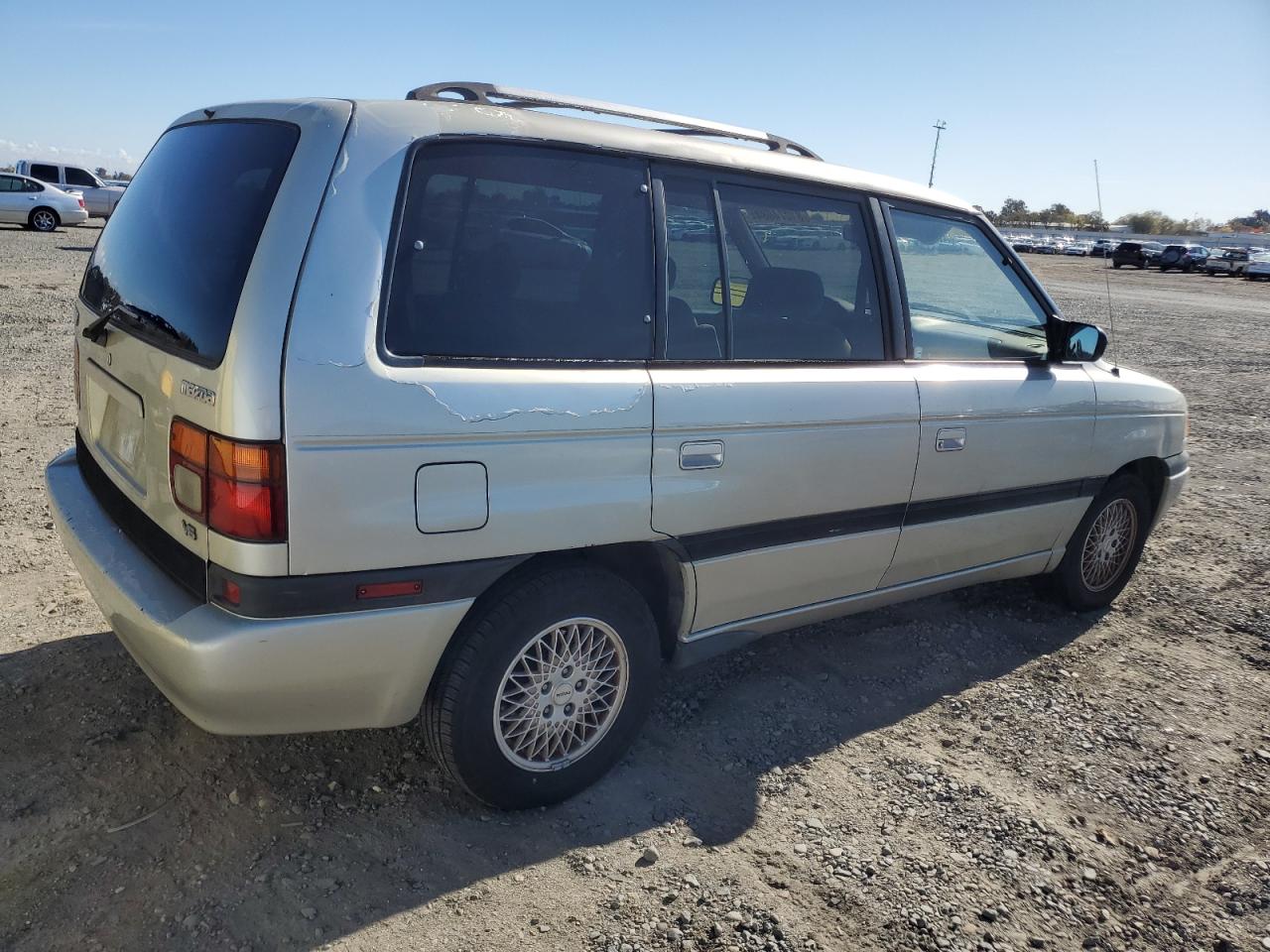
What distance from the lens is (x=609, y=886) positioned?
2637 millimetres

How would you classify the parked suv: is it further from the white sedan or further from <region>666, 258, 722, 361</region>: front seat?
<region>666, 258, 722, 361</region>: front seat

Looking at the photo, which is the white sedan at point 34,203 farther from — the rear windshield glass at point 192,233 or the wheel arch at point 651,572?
the wheel arch at point 651,572

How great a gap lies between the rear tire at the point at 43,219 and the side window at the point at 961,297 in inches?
1048

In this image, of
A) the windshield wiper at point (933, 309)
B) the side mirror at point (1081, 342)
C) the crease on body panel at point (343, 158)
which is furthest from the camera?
the side mirror at point (1081, 342)

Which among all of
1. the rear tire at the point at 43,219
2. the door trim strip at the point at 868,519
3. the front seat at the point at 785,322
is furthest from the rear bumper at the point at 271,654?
the rear tire at the point at 43,219

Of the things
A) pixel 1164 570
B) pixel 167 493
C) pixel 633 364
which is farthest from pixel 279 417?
pixel 1164 570

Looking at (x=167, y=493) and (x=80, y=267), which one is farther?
(x=80, y=267)

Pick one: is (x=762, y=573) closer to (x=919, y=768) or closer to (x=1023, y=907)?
(x=919, y=768)

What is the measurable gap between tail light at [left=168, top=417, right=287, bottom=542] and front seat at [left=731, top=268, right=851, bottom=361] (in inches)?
58.8

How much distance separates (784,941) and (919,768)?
1.05 m

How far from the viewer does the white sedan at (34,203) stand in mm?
23797

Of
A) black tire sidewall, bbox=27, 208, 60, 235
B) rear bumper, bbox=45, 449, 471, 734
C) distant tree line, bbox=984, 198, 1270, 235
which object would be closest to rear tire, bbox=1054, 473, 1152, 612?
rear bumper, bbox=45, 449, 471, 734

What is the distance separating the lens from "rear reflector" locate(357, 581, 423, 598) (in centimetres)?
239

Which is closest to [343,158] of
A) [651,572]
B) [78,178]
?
[651,572]
